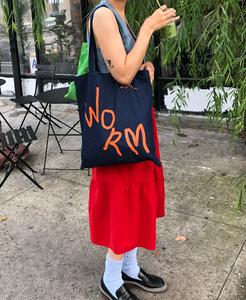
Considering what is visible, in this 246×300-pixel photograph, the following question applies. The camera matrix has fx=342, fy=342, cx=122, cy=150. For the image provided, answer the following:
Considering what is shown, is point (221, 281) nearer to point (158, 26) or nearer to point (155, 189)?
point (155, 189)

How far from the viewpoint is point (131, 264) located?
2.14 metres

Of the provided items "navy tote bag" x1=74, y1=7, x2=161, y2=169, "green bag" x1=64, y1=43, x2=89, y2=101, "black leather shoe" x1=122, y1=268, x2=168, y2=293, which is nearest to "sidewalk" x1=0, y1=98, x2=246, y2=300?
"black leather shoe" x1=122, y1=268, x2=168, y2=293

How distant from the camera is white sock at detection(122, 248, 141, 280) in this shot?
2115mm

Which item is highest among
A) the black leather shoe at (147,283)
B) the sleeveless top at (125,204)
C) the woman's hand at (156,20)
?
the woman's hand at (156,20)

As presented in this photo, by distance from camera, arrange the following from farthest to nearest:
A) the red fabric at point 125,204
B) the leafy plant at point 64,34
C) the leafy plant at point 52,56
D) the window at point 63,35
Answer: the leafy plant at point 52,56
the leafy plant at point 64,34
the window at point 63,35
the red fabric at point 125,204

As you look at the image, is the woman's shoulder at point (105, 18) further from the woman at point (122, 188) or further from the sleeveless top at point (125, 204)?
the sleeveless top at point (125, 204)

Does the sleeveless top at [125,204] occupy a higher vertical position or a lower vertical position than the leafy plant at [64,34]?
lower

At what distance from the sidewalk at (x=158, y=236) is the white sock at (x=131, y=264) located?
0.14 meters

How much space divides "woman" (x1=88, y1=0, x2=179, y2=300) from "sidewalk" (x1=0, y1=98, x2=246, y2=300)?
0.31 meters

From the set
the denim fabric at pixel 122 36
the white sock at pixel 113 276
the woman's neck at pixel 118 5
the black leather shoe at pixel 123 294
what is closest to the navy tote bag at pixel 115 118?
the denim fabric at pixel 122 36

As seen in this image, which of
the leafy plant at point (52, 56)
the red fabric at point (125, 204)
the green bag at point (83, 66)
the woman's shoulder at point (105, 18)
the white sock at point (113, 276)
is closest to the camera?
the woman's shoulder at point (105, 18)

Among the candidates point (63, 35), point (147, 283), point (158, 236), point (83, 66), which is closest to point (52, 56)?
point (63, 35)

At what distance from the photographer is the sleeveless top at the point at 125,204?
5.88ft

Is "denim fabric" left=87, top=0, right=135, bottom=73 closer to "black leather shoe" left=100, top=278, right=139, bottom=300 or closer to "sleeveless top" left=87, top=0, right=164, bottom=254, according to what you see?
"sleeveless top" left=87, top=0, right=164, bottom=254
